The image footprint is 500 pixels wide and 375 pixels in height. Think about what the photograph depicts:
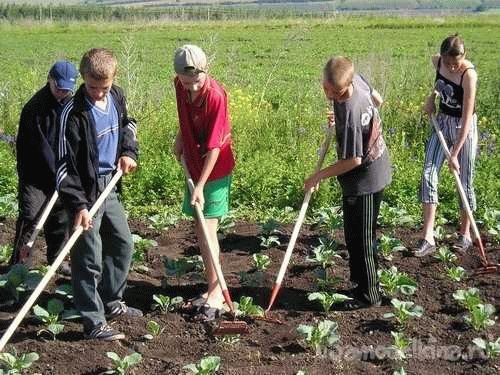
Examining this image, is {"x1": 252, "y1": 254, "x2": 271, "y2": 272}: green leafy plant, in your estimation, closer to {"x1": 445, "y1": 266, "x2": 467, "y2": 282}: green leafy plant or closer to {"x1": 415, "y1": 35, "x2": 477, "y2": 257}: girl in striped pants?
{"x1": 415, "y1": 35, "x2": 477, "y2": 257}: girl in striped pants

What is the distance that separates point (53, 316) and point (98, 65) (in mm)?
1563

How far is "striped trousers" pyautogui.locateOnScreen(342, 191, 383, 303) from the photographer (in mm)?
4824

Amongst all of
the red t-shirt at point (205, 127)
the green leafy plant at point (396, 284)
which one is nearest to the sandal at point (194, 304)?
the red t-shirt at point (205, 127)

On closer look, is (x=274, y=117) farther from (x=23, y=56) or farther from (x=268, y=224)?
(x=23, y=56)

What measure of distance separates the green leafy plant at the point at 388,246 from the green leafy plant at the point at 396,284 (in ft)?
2.01

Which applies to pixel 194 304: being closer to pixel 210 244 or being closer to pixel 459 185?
pixel 210 244

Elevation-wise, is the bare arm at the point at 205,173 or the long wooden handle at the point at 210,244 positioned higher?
the bare arm at the point at 205,173

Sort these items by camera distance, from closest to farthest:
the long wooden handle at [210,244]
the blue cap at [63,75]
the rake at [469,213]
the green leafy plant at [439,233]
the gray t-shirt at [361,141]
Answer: the gray t-shirt at [361,141] → the long wooden handle at [210,244] → the blue cap at [63,75] → the rake at [469,213] → the green leafy plant at [439,233]

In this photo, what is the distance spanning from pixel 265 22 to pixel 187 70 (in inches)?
1346

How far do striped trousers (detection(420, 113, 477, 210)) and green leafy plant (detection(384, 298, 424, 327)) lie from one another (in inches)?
57.5

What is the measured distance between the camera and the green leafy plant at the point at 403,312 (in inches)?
186

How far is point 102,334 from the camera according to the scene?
4.53m

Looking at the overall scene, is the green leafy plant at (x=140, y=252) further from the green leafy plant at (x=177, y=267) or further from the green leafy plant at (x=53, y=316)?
the green leafy plant at (x=53, y=316)

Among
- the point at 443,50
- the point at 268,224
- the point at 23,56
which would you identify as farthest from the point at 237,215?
the point at 23,56
